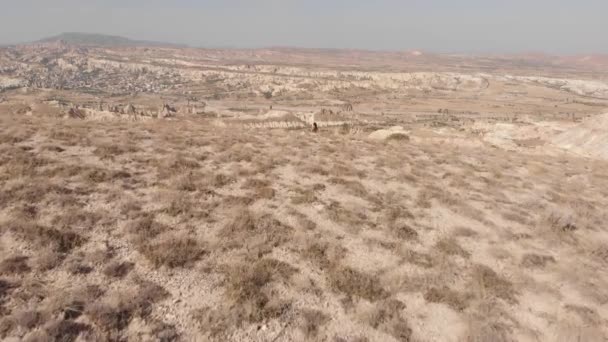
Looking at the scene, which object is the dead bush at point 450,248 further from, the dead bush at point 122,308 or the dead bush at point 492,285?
the dead bush at point 122,308

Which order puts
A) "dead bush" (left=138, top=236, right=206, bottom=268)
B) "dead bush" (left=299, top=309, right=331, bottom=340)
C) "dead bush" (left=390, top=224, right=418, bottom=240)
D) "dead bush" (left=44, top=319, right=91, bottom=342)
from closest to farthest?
"dead bush" (left=44, top=319, right=91, bottom=342), "dead bush" (left=299, top=309, right=331, bottom=340), "dead bush" (left=138, top=236, right=206, bottom=268), "dead bush" (left=390, top=224, right=418, bottom=240)

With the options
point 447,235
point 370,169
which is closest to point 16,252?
point 447,235

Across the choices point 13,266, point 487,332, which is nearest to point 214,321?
point 13,266

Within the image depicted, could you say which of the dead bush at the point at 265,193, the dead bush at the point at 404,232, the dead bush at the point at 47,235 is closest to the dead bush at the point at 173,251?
the dead bush at the point at 47,235

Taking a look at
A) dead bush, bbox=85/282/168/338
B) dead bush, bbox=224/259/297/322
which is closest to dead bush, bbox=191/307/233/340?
dead bush, bbox=224/259/297/322

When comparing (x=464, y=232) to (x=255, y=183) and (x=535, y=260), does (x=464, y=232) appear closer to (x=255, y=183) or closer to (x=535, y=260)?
(x=535, y=260)

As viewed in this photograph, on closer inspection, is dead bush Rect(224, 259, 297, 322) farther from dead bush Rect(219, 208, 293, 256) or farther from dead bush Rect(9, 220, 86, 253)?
dead bush Rect(9, 220, 86, 253)
